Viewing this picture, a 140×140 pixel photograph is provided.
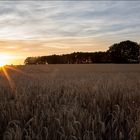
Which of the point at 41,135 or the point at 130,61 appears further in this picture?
the point at 130,61

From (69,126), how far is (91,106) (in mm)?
1269

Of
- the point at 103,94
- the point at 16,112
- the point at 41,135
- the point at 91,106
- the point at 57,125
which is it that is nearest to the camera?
the point at 41,135

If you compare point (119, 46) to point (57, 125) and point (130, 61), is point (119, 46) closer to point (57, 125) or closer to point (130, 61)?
point (130, 61)

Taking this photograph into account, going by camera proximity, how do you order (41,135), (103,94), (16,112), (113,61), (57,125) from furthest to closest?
1. (113,61)
2. (103,94)
3. (16,112)
4. (57,125)
5. (41,135)

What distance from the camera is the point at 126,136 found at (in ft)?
12.0

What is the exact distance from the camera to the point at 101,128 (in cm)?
385

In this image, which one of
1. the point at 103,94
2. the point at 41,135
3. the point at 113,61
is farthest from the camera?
the point at 113,61

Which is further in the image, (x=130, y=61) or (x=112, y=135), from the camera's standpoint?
(x=130, y=61)

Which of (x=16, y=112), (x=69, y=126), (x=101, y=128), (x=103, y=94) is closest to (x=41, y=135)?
(x=69, y=126)

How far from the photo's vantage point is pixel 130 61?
132 feet

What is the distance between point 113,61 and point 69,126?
35693 millimetres

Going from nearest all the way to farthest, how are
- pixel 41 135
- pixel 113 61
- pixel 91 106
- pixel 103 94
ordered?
1. pixel 41 135
2. pixel 91 106
3. pixel 103 94
4. pixel 113 61

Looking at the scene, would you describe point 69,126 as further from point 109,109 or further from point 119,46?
point 119,46

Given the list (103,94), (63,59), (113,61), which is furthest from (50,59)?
(103,94)
